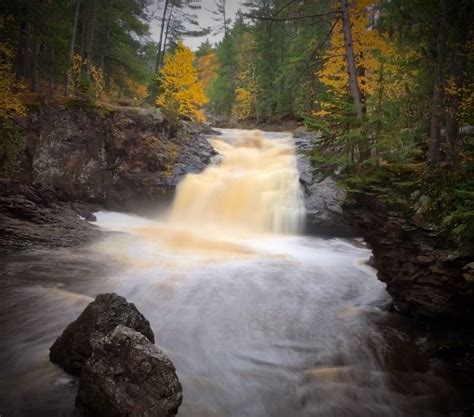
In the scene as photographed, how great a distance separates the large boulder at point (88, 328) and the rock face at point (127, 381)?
64cm

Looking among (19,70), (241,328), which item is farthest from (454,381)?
(19,70)

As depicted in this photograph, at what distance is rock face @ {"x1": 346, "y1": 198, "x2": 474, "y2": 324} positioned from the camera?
6199 millimetres

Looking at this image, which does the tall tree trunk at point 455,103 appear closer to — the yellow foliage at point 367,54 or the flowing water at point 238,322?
the yellow foliage at point 367,54

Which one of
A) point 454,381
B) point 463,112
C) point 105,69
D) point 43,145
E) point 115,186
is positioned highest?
point 105,69

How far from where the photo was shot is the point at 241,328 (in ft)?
23.4

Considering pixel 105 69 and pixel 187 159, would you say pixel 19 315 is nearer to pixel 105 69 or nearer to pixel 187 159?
pixel 187 159

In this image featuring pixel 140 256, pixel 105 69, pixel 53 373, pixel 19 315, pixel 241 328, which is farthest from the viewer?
pixel 105 69

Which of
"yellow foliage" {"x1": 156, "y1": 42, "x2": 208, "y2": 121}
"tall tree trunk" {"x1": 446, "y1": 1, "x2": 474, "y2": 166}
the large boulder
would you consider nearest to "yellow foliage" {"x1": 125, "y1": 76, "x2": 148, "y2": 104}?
"yellow foliage" {"x1": 156, "y1": 42, "x2": 208, "y2": 121}

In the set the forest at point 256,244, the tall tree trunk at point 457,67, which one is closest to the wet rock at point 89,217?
the forest at point 256,244

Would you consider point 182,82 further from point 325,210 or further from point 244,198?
point 325,210

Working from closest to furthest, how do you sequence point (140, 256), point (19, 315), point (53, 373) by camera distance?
point (53, 373)
point (19, 315)
point (140, 256)

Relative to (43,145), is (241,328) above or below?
below

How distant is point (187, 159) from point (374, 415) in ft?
47.9

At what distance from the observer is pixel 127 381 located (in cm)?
395
